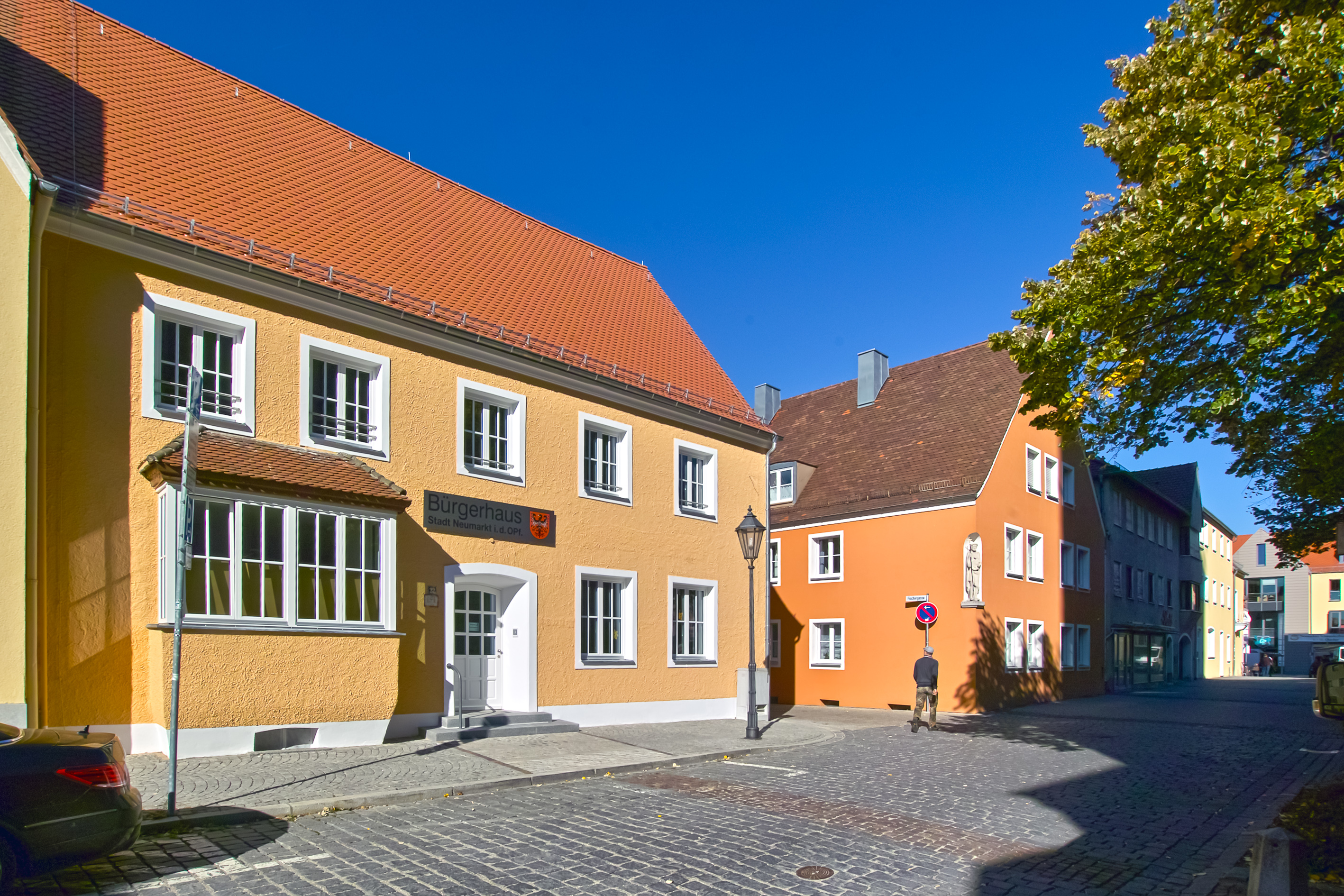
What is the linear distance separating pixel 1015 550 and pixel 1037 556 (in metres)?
1.90

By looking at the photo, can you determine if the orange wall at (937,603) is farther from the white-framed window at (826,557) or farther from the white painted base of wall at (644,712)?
the white painted base of wall at (644,712)

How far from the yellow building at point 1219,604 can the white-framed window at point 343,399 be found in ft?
145

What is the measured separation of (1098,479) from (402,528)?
26894 mm

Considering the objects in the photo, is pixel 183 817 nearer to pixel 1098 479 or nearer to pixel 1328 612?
pixel 1098 479

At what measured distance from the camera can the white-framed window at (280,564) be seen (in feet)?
35.4

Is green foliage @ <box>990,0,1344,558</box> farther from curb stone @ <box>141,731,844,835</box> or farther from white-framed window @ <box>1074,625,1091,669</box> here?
white-framed window @ <box>1074,625,1091,669</box>

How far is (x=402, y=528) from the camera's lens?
13484 millimetres

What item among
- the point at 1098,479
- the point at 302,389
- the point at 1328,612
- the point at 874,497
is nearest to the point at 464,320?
the point at 302,389

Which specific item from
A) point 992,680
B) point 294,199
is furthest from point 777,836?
point 992,680

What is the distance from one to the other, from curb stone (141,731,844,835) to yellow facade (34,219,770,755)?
2795 millimetres

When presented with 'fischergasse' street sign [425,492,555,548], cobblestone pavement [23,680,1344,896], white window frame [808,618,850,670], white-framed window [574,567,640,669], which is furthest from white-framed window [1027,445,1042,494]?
'fischergasse' street sign [425,492,555,548]

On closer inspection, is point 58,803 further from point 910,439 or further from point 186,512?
point 910,439

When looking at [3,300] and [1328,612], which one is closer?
[3,300]

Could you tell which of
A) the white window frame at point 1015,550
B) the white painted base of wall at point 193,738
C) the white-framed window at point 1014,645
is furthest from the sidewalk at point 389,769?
the white window frame at point 1015,550
